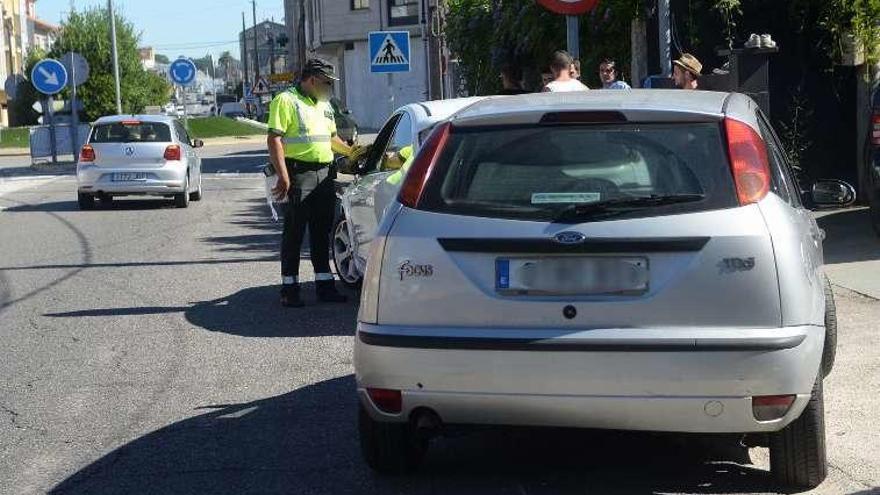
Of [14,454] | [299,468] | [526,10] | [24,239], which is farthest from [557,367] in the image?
[526,10]

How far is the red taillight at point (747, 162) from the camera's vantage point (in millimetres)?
5418

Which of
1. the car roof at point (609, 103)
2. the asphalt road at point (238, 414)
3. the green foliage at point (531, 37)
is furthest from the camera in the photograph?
the green foliage at point (531, 37)

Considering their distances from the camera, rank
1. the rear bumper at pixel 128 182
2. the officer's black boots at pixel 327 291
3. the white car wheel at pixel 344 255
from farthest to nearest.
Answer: the rear bumper at pixel 128 182 → the white car wheel at pixel 344 255 → the officer's black boots at pixel 327 291

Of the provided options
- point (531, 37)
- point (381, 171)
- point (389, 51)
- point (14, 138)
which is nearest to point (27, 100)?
point (14, 138)

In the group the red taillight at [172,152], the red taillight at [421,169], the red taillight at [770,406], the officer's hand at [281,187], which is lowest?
the red taillight at [172,152]

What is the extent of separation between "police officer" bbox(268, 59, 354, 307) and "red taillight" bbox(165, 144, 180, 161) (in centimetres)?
1205

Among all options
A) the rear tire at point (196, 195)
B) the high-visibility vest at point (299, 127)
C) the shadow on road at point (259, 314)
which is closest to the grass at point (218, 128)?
the rear tire at point (196, 195)

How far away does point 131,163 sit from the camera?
22.6 m

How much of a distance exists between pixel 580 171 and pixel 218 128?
58.3 meters

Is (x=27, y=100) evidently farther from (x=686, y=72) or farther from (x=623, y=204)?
(x=623, y=204)

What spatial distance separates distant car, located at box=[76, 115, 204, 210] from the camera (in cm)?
2250

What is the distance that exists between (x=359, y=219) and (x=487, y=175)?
206 inches

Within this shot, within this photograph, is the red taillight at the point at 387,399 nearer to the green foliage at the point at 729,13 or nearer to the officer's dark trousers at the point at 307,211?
the officer's dark trousers at the point at 307,211

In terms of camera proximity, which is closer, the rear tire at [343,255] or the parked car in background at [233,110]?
the rear tire at [343,255]
